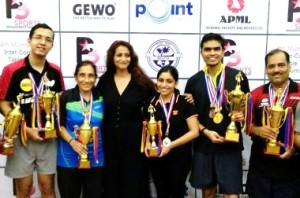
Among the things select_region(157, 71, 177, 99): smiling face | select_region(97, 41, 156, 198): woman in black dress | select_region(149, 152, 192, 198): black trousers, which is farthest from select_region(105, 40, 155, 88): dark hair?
select_region(149, 152, 192, 198): black trousers

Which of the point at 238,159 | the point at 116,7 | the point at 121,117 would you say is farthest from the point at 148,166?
the point at 116,7

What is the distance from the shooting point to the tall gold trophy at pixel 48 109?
217cm

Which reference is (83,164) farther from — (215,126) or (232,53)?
(232,53)

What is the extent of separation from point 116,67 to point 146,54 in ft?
1.27

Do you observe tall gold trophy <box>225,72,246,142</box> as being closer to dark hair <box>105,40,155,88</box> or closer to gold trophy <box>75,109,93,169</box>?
dark hair <box>105,40,155,88</box>

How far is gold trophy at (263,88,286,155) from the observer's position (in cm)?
198

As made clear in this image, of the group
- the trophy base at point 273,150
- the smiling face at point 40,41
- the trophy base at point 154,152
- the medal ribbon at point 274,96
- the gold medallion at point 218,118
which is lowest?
the trophy base at point 154,152

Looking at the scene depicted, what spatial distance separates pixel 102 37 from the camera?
2.70 meters

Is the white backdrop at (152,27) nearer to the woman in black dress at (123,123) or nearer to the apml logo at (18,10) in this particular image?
the apml logo at (18,10)

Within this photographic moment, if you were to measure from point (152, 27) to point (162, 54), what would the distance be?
0.22m

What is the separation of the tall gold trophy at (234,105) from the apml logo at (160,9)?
2.60 ft

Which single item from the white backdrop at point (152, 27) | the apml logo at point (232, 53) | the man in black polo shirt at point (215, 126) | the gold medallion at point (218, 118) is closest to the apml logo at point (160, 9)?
the white backdrop at point (152, 27)

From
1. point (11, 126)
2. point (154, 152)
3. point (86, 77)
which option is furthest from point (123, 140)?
point (11, 126)

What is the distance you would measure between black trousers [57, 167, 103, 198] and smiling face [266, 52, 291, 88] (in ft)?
4.06
